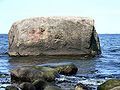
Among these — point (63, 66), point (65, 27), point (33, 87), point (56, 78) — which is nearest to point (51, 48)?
point (65, 27)

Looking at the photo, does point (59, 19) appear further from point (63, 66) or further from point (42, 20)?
point (63, 66)

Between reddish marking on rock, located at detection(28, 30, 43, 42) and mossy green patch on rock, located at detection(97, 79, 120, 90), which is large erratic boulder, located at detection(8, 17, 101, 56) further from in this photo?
mossy green patch on rock, located at detection(97, 79, 120, 90)

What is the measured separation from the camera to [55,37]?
29.5m

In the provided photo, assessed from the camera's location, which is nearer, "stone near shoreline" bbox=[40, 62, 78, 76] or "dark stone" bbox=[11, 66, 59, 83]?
"dark stone" bbox=[11, 66, 59, 83]

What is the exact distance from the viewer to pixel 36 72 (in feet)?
53.7

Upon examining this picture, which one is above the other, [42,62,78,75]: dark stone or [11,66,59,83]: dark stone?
[11,66,59,83]: dark stone

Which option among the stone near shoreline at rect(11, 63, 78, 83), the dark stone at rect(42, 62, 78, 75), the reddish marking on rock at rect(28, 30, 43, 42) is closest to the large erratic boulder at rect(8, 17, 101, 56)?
the reddish marking on rock at rect(28, 30, 43, 42)

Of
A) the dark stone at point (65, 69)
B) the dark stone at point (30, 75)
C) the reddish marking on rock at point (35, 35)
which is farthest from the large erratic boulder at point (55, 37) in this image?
the dark stone at point (30, 75)

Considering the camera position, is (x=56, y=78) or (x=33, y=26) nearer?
(x=56, y=78)

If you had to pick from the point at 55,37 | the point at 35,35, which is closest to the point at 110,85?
the point at 55,37

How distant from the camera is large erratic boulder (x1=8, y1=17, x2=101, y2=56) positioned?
29500 millimetres

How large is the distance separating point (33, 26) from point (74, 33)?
11.6 ft

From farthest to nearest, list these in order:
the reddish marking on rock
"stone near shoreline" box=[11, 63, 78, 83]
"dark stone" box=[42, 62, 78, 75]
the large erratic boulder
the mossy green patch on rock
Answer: the reddish marking on rock → the large erratic boulder → "dark stone" box=[42, 62, 78, 75] → "stone near shoreline" box=[11, 63, 78, 83] → the mossy green patch on rock

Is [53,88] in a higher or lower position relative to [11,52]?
higher
